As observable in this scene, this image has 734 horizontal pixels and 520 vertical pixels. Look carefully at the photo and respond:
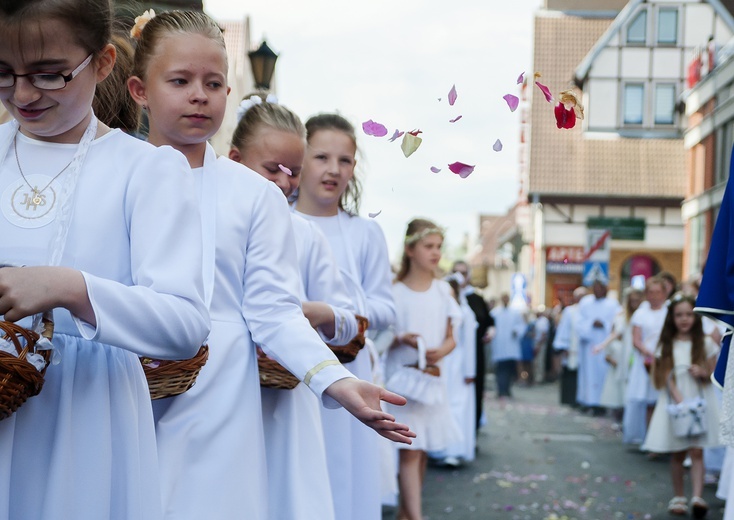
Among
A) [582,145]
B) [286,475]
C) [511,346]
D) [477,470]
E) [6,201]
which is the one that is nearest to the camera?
[6,201]

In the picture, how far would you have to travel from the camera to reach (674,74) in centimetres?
3784

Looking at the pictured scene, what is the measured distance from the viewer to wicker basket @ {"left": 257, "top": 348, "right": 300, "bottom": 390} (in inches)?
135

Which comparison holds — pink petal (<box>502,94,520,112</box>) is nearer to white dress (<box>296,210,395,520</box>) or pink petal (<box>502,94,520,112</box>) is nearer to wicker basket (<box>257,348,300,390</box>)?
wicker basket (<box>257,348,300,390</box>)

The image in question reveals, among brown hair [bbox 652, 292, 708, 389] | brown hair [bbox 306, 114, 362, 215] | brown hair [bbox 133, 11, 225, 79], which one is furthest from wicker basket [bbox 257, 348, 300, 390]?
brown hair [bbox 652, 292, 708, 389]

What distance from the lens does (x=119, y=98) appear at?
10.3 ft

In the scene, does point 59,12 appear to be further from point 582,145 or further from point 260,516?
point 582,145

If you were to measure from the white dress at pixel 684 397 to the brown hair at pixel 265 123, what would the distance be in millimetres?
6106

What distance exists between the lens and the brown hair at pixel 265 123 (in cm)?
432

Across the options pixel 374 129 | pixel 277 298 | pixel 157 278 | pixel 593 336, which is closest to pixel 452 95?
pixel 374 129

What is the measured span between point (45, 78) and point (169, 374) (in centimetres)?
82

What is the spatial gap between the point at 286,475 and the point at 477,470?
8.15 m

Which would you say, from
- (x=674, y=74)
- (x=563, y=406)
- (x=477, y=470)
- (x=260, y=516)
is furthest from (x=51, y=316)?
(x=674, y=74)

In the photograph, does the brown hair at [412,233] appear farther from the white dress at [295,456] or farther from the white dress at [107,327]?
the white dress at [107,327]

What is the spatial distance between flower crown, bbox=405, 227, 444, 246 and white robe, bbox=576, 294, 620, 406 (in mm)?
11645
